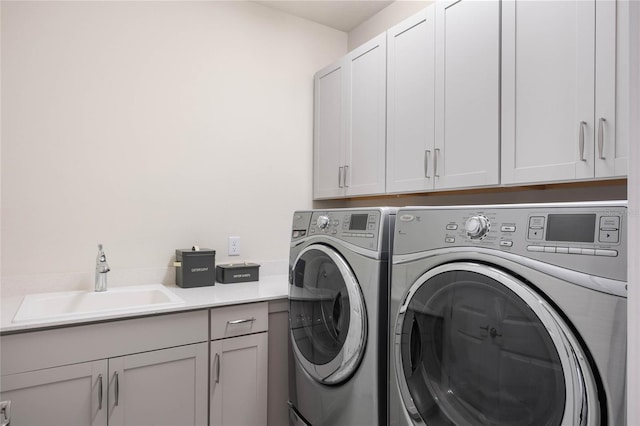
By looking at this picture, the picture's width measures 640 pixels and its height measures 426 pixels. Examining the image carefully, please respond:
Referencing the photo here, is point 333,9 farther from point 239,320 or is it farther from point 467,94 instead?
point 239,320

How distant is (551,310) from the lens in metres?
0.90

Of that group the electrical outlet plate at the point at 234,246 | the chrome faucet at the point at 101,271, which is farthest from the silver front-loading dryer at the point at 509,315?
the chrome faucet at the point at 101,271

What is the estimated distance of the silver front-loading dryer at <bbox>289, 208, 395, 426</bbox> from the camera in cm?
144

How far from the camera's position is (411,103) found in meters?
2.00

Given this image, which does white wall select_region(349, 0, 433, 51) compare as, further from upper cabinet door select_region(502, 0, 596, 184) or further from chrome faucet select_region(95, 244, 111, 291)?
chrome faucet select_region(95, 244, 111, 291)

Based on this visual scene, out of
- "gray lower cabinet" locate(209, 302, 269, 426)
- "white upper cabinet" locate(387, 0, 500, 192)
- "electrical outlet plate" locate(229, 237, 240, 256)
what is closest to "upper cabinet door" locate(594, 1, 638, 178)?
"white upper cabinet" locate(387, 0, 500, 192)

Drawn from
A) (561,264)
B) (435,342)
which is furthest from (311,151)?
(561,264)

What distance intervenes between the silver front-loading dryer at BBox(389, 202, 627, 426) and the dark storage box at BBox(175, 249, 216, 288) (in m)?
1.21

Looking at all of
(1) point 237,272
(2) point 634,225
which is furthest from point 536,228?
(1) point 237,272

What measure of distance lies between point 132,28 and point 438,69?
1.66m

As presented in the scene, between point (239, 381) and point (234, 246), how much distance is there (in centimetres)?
88

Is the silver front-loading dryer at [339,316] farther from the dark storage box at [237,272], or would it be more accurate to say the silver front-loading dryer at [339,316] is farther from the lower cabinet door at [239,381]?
the dark storage box at [237,272]

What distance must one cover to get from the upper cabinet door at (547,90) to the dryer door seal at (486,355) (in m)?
0.64

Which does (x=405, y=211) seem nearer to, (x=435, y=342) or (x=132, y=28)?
(x=435, y=342)
